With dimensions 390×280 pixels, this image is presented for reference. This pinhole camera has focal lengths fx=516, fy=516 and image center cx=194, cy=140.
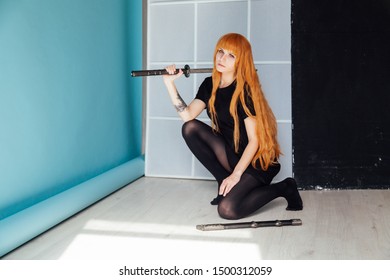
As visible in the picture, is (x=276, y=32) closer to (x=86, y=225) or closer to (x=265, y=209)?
(x=265, y=209)

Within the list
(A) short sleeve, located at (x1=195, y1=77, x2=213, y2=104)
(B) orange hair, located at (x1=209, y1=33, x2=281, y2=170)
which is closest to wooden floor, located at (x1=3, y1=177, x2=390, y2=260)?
(B) orange hair, located at (x1=209, y1=33, x2=281, y2=170)

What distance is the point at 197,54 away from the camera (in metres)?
3.52

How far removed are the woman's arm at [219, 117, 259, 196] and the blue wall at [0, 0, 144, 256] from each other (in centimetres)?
80

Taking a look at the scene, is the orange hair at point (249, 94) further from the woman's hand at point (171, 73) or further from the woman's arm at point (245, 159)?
the woman's hand at point (171, 73)

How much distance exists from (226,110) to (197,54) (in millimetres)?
825

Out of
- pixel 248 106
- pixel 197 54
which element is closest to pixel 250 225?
pixel 248 106

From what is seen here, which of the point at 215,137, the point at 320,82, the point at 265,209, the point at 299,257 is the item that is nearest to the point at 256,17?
the point at 320,82

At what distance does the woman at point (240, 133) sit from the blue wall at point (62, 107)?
24.1 inches

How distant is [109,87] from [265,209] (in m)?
1.35

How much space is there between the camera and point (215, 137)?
294cm

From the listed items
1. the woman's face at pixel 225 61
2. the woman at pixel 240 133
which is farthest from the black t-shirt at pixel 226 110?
the woman's face at pixel 225 61

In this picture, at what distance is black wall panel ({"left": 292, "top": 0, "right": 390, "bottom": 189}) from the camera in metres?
3.18

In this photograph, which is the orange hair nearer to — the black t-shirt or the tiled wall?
the black t-shirt

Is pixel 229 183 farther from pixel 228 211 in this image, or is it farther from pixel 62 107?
pixel 62 107
